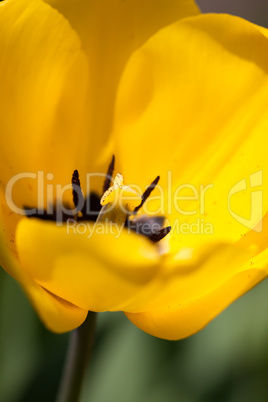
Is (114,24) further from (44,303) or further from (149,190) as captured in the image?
(44,303)

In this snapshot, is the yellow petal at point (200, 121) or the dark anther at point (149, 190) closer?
the yellow petal at point (200, 121)

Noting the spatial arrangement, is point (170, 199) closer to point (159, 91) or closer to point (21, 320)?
point (159, 91)

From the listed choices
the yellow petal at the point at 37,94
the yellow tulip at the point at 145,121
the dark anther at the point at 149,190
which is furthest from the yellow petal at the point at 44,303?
the dark anther at the point at 149,190

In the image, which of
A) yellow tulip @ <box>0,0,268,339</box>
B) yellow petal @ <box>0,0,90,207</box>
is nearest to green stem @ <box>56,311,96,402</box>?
yellow tulip @ <box>0,0,268,339</box>

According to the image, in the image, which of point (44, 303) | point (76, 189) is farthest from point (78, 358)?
point (76, 189)

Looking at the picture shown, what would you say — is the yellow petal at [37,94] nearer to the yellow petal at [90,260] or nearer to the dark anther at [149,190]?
the dark anther at [149,190]

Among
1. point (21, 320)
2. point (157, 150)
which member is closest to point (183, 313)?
point (157, 150)
